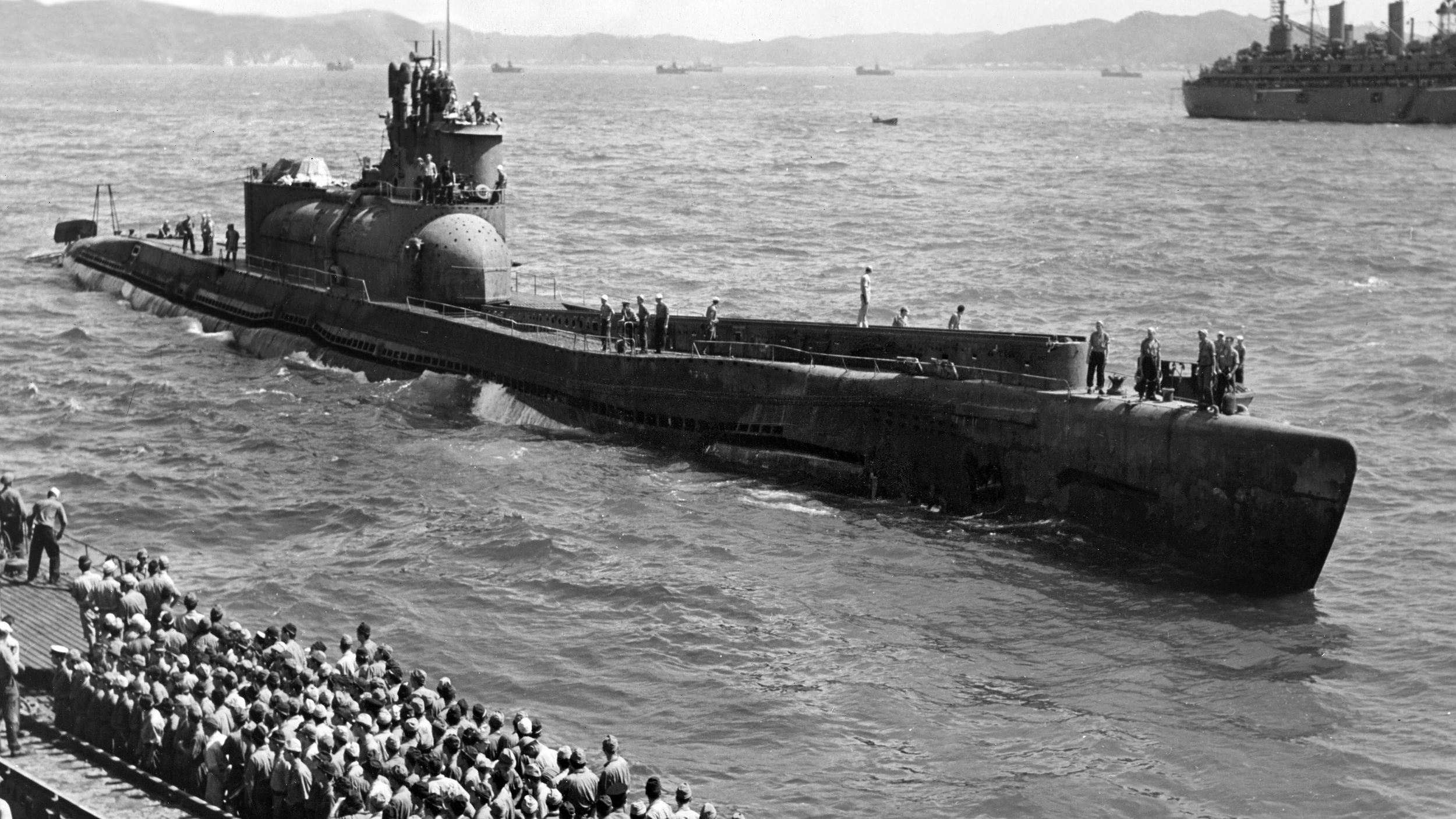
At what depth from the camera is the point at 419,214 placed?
47.3 metres

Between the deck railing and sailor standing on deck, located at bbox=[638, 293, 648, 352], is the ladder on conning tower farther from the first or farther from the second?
sailor standing on deck, located at bbox=[638, 293, 648, 352]

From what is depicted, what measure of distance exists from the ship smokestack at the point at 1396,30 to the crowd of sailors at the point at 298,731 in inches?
6415

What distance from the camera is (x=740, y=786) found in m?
23.2

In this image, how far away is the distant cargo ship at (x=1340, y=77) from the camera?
15700 cm

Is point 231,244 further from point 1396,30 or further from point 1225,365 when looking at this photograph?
point 1396,30

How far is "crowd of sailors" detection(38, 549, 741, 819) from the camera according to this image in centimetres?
1736

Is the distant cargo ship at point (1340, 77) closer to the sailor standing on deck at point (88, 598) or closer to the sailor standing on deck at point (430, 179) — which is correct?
the sailor standing on deck at point (430, 179)

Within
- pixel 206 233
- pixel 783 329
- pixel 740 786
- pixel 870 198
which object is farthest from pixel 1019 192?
pixel 740 786

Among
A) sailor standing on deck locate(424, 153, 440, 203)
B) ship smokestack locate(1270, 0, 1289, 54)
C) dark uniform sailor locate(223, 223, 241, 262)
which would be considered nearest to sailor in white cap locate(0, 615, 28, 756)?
sailor standing on deck locate(424, 153, 440, 203)

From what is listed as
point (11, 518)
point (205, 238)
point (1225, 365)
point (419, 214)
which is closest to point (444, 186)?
point (419, 214)

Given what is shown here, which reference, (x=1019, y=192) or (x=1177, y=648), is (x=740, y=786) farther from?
(x=1019, y=192)

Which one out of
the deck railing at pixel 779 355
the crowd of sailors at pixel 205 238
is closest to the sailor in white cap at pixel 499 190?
the deck railing at pixel 779 355

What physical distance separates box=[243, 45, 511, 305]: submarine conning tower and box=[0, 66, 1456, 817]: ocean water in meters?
3.23

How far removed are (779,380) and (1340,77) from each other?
143903 millimetres
